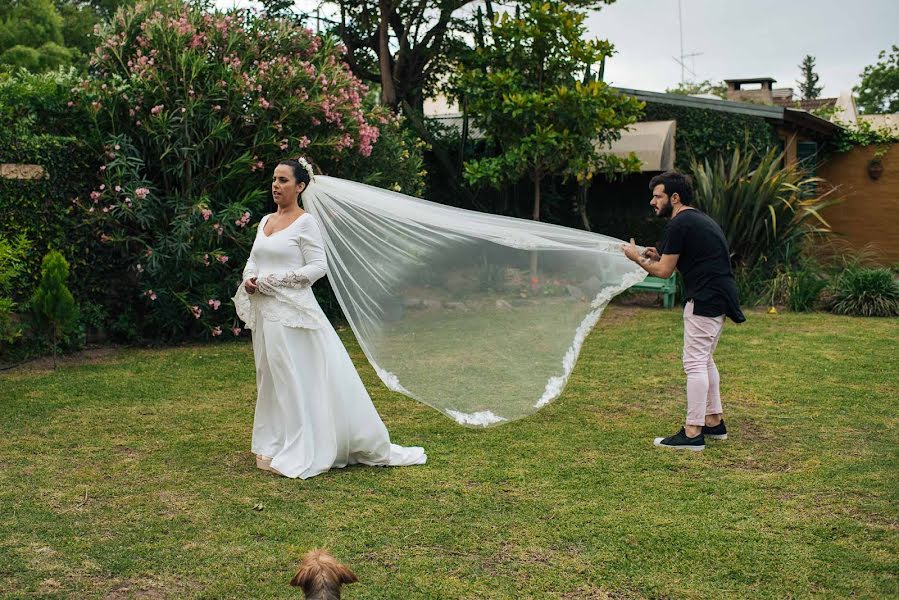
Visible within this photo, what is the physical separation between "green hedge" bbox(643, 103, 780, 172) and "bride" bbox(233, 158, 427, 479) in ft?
39.0

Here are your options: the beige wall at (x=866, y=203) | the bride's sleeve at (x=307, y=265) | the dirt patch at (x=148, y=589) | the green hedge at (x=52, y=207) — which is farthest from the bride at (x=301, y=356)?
the beige wall at (x=866, y=203)

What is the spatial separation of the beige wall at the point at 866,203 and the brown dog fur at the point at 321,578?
18819mm

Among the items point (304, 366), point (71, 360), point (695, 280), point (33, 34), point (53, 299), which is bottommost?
point (71, 360)

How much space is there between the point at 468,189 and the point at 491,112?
116 inches

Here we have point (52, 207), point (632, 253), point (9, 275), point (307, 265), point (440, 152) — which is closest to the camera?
point (307, 265)

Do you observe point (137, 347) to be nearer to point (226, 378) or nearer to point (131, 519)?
point (226, 378)

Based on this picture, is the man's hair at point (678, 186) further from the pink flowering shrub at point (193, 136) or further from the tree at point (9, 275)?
the tree at point (9, 275)

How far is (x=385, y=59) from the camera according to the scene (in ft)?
52.9

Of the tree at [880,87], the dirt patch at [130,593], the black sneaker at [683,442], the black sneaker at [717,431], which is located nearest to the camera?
the dirt patch at [130,593]

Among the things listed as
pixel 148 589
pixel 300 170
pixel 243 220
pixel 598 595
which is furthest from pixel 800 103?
pixel 148 589

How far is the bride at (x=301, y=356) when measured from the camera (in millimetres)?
5977

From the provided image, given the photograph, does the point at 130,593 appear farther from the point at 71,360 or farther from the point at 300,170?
the point at 71,360

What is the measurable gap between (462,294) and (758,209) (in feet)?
29.7

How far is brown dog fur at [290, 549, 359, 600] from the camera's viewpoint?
2967 mm
